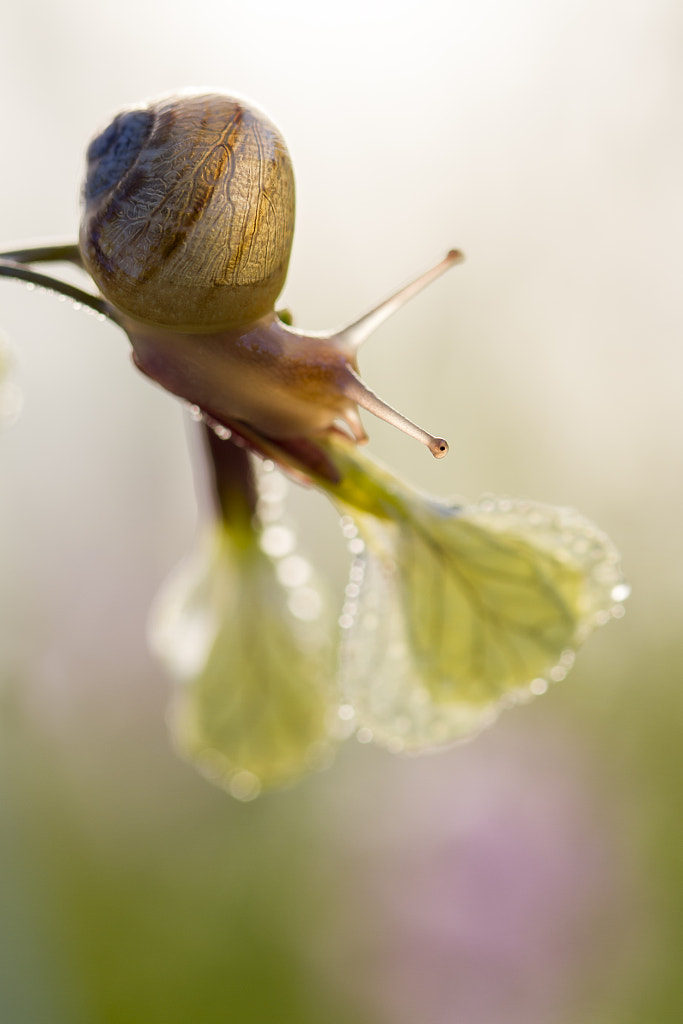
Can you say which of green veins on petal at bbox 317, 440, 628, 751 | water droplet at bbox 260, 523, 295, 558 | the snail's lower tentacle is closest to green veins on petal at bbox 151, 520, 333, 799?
water droplet at bbox 260, 523, 295, 558

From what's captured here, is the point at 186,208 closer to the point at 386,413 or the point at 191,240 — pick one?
the point at 191,240

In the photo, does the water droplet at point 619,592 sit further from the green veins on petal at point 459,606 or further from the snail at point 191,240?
the snail at point 191,240

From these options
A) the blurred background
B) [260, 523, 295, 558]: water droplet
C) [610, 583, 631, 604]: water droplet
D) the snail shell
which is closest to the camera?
the snail shell

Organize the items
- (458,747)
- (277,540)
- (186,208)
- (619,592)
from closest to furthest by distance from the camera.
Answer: (186,208), (619,592), (277,540), (458,747)

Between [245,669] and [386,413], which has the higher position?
[386,413]

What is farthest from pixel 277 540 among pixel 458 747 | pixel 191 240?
pixel 458 747

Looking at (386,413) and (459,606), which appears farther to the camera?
(459,606)

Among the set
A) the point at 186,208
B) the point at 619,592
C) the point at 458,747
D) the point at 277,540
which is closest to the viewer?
the point at 186,208

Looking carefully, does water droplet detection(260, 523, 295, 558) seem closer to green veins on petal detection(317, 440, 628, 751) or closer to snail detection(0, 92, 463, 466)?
green veins on petal detection(317, 440, 628, 751)
